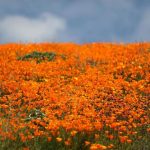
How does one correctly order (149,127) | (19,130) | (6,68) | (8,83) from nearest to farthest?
(19,130) < (149,127) < (8,83) < (6,68)

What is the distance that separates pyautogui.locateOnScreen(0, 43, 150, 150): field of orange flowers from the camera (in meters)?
10.0

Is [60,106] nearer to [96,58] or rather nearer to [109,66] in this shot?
[109,66]

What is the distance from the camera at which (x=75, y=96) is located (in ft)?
45.6

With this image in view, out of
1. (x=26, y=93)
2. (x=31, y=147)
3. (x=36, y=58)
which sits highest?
(x=36, y=58)

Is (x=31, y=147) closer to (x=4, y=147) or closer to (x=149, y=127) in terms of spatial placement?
(x=4, y=147)

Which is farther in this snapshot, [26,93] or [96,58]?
[96,58]

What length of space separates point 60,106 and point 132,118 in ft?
7.14

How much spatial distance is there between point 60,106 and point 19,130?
251cm

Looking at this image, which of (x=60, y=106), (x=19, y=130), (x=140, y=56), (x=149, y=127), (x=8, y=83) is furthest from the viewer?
(x=140, y=56)

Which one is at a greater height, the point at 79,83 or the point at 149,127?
the point at 79,83

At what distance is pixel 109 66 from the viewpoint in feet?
58.7

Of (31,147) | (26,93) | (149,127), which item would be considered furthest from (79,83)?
(31,147)

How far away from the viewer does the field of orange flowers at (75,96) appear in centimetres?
1002

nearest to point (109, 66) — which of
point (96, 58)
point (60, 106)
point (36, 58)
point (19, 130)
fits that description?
point (96, 58)
